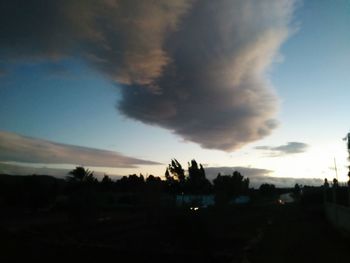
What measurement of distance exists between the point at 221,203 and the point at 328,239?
2720cm

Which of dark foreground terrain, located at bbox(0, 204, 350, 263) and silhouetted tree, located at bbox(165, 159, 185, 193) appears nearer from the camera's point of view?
dark foreground terrain, located at bbox(0, 204, 350, 263)

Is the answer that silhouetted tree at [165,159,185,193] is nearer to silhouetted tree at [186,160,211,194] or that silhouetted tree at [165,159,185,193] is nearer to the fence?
silhouetted tree at [186,160,211,194]

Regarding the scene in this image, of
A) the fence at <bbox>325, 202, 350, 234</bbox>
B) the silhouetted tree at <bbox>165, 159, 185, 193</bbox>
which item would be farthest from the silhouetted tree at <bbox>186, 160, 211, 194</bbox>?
the fence at <bbox>325, 202, 350, 234</bbox>

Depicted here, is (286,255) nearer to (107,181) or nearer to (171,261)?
(171,261)

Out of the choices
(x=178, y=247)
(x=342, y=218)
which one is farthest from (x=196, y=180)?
(x=178, y=247)

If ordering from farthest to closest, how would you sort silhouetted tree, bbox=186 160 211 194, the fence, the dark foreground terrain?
silhouetted tree, bbox=186 160 211 194
the fence
the dark foreground terrain

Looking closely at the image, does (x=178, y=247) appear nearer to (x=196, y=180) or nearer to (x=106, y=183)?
(x=106, y=183)

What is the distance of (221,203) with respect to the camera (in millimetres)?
56000

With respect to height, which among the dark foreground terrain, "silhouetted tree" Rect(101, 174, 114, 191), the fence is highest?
"silhouetted tree" Rect(101, 174, 114, 191)

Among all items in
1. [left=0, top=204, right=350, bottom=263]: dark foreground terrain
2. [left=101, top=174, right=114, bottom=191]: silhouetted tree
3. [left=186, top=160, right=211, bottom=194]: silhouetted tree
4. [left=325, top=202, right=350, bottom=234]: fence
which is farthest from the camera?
[left=186, top=160, right=211, bottom=194]: silhouetted tree

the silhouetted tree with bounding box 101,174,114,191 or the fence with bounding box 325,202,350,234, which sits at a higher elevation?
the silhouetted tree with bounding box 101,174,114,191

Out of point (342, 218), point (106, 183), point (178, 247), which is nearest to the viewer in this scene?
point (178, 247)

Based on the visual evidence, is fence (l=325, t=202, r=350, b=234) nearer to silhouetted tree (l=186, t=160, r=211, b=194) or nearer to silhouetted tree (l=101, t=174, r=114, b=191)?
silhouetted tree (l=101, t=174, r=114, b=191)

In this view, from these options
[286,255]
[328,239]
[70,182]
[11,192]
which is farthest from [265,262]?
[70,182]
